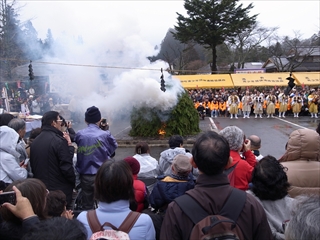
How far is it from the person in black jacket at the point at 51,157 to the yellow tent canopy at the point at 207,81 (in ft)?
81.5

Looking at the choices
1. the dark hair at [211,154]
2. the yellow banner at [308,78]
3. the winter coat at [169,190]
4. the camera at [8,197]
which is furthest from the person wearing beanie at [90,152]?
the yellow banner at [308,78]

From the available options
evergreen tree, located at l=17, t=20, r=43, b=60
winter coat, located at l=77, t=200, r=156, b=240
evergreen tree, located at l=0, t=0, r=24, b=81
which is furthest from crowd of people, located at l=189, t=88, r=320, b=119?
winter coat, located at l=77, t=200, r=156, b=240

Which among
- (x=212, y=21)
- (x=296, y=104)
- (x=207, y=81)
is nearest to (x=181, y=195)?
(x=296, y=104)

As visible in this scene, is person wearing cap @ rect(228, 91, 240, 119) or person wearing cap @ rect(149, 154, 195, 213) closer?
person wearing cap @ rect(149, 154, 195, 213)

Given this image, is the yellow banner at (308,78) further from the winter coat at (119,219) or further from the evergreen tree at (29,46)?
the winter coat at (119,219)

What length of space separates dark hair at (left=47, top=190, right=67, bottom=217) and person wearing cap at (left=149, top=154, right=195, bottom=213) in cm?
80

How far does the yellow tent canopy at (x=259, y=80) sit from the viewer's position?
28250 millimetres

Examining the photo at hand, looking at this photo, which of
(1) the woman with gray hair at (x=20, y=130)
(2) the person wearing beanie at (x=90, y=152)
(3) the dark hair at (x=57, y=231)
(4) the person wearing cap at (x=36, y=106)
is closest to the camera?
(3) the dark hair at (x=57, y=231)

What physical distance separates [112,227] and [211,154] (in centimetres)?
81

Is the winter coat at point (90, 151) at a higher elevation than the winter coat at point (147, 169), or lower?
higher

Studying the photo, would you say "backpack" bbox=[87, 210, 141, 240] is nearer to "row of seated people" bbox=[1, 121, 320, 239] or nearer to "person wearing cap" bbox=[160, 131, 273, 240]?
"row of seated people" bbox=[1, 121, 320, 239]

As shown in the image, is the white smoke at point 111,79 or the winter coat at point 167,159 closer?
the winter coat at point 167,159

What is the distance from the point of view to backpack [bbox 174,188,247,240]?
1609 millimetres

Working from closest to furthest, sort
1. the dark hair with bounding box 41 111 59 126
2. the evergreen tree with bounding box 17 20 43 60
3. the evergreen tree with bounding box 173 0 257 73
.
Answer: the dark hair with bounding box 41 111 59 126 → the evergreen tree with bounding box 17 20 43 60 → the evergreen tree with bounding box 173 0 257 73
